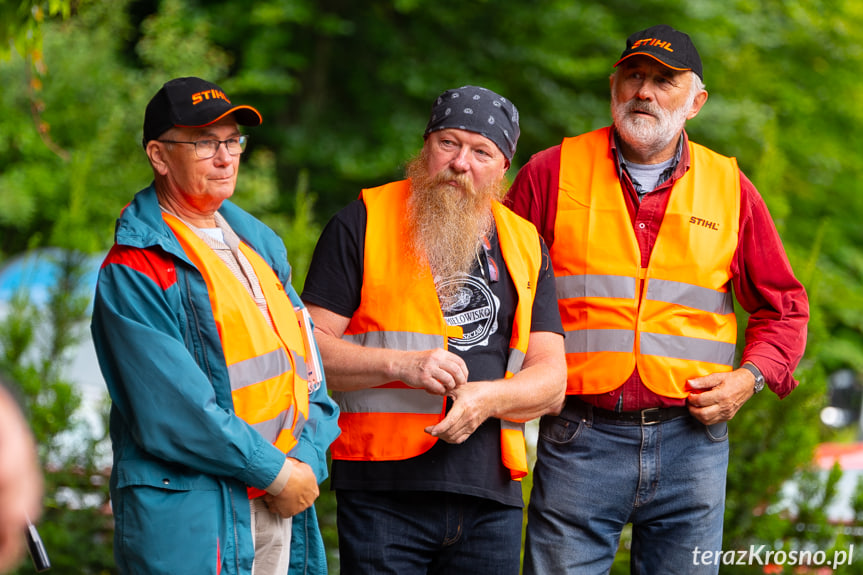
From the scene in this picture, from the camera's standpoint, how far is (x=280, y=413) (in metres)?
2.89

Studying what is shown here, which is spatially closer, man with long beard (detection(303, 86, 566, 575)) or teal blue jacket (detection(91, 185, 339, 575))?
teal blue jacket (detection(91, 185, 339, 575))

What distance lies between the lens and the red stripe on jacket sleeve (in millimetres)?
2717

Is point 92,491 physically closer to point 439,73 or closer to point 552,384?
point 552,384

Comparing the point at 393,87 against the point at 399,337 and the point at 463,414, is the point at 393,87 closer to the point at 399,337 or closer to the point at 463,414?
the point at 399,337

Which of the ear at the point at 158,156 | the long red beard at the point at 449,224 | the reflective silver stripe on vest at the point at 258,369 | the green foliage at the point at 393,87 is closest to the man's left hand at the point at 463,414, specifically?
the long red beard at the point at 449,224

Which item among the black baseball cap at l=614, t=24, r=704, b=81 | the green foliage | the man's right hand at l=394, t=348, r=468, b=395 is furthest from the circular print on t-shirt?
the green foliage

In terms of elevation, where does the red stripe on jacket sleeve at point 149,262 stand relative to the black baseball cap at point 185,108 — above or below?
below

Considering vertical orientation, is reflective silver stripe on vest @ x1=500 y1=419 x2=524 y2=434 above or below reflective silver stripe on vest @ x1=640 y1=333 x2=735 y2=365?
below

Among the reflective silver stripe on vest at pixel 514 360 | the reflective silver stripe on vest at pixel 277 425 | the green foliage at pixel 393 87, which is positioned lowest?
the reflective silver stripe on vest at pixel 277 425

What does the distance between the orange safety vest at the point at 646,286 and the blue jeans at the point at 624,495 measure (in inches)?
6.4

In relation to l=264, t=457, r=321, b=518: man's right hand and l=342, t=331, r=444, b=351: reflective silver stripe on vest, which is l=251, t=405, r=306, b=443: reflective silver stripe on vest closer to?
l=264, t=457, r=321, b=518: man's right hand

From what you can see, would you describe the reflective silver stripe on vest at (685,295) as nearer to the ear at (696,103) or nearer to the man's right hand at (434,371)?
the ear at (696,103)

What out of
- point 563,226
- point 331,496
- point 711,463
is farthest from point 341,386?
point 331,496

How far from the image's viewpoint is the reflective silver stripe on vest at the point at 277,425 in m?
2.82
